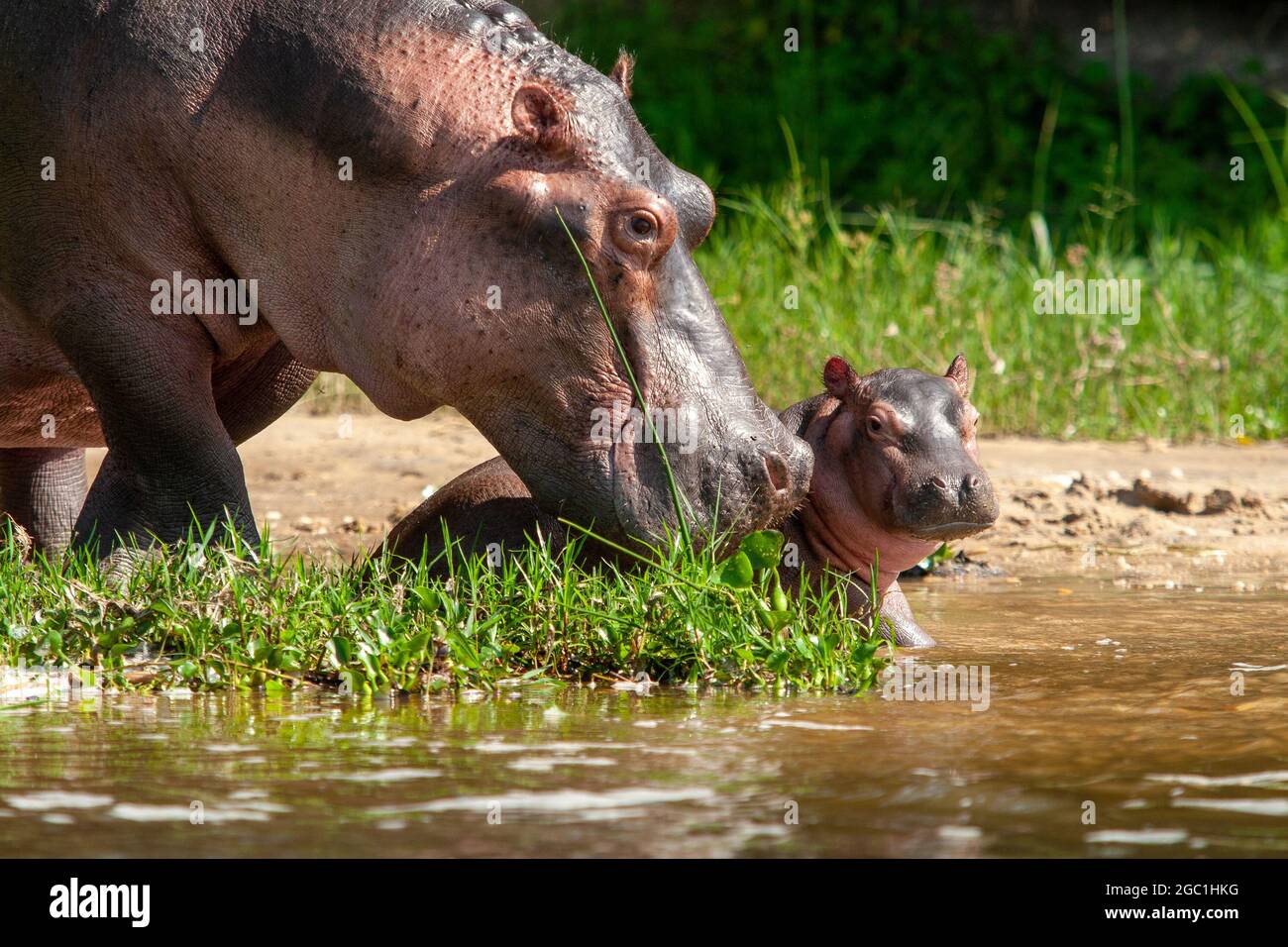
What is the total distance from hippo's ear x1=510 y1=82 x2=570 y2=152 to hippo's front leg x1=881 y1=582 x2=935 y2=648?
1.39 metres

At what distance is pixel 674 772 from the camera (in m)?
3.13

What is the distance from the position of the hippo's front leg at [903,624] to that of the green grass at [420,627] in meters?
0.44

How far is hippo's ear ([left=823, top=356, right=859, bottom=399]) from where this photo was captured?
5.05m

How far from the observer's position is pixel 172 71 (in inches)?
167

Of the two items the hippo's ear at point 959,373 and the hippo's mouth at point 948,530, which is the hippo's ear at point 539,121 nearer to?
the hippo's mouth at point 948,530

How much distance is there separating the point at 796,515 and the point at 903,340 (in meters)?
3.35

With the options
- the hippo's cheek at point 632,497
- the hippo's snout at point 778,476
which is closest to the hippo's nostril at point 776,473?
the hippo's snout at point 778,476

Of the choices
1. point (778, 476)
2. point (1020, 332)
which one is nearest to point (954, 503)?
point (778, 476)

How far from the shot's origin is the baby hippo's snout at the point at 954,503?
464 cm

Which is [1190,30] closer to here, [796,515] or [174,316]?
[796,515]

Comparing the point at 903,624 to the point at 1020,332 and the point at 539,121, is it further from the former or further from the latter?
the point at 1020,332

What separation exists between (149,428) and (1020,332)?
504 centimetres
